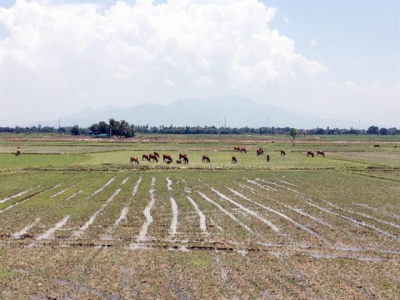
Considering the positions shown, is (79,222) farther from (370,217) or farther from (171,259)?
(370,217)

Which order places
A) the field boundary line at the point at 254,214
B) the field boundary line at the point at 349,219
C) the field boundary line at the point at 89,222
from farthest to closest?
the field boundary line at the point at 254,214 < the field boundary line at the point at 349,219 < the field boundary line at the point at 89,222

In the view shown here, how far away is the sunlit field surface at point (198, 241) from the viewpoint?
10016 mm

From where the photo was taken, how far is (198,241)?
45.8 feet

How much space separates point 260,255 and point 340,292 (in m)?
3.15

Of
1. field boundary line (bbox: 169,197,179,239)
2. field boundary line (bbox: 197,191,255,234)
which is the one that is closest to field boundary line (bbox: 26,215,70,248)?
field boundary line (bbox: 169,197,179,239)

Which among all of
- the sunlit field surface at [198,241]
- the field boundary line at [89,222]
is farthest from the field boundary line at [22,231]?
the field boundary line at [89,222]

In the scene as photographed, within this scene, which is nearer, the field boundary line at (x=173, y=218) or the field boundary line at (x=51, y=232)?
the field boundary line at (x=51, y=232)

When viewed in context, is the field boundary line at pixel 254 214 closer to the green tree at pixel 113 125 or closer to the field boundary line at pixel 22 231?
the field boundary line at pixel 22 231

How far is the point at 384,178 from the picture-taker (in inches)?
1280

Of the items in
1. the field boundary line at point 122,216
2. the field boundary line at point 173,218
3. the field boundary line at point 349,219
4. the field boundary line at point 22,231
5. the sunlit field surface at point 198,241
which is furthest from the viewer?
the field boundary line at point 349,219

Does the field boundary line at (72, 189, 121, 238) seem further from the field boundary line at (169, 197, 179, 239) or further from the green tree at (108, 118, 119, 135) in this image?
the green tree at (108, 118, 119, 135)

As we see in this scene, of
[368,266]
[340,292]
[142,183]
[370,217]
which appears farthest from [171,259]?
[142,183]

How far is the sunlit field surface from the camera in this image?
10016mm

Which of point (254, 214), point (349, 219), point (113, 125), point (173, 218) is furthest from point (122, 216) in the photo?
point (113, 125)
